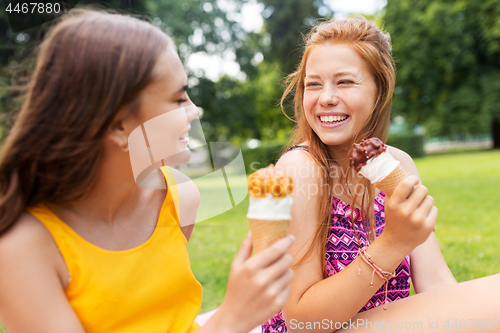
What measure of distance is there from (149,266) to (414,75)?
2569cm

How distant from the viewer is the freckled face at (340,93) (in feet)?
5.98

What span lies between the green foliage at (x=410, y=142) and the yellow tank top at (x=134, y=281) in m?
24.9

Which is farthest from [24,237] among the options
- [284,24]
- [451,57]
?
[284,24]

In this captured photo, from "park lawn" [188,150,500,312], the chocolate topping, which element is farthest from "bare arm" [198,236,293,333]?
"park lawn" [188,150,500,312]

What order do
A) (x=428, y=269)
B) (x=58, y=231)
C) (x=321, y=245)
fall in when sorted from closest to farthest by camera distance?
(x=58, y=231) → (x=321, y=245) → (x=428, y=269)

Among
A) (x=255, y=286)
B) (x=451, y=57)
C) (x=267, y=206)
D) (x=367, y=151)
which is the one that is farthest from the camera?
(x=451, y=57)

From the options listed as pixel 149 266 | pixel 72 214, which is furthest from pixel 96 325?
pixel 72 214

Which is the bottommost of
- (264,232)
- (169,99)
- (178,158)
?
(264,232)

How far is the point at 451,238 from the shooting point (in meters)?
5.56

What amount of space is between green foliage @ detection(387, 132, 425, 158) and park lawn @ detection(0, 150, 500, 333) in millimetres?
15121

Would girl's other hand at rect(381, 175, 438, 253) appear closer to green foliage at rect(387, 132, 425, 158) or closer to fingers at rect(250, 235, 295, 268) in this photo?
fingers at rect(250, 235, 295, 268)

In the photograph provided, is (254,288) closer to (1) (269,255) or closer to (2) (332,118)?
(1) (269,255)

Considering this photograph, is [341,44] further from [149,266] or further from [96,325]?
[96,325]

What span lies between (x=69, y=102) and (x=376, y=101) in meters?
1.48
